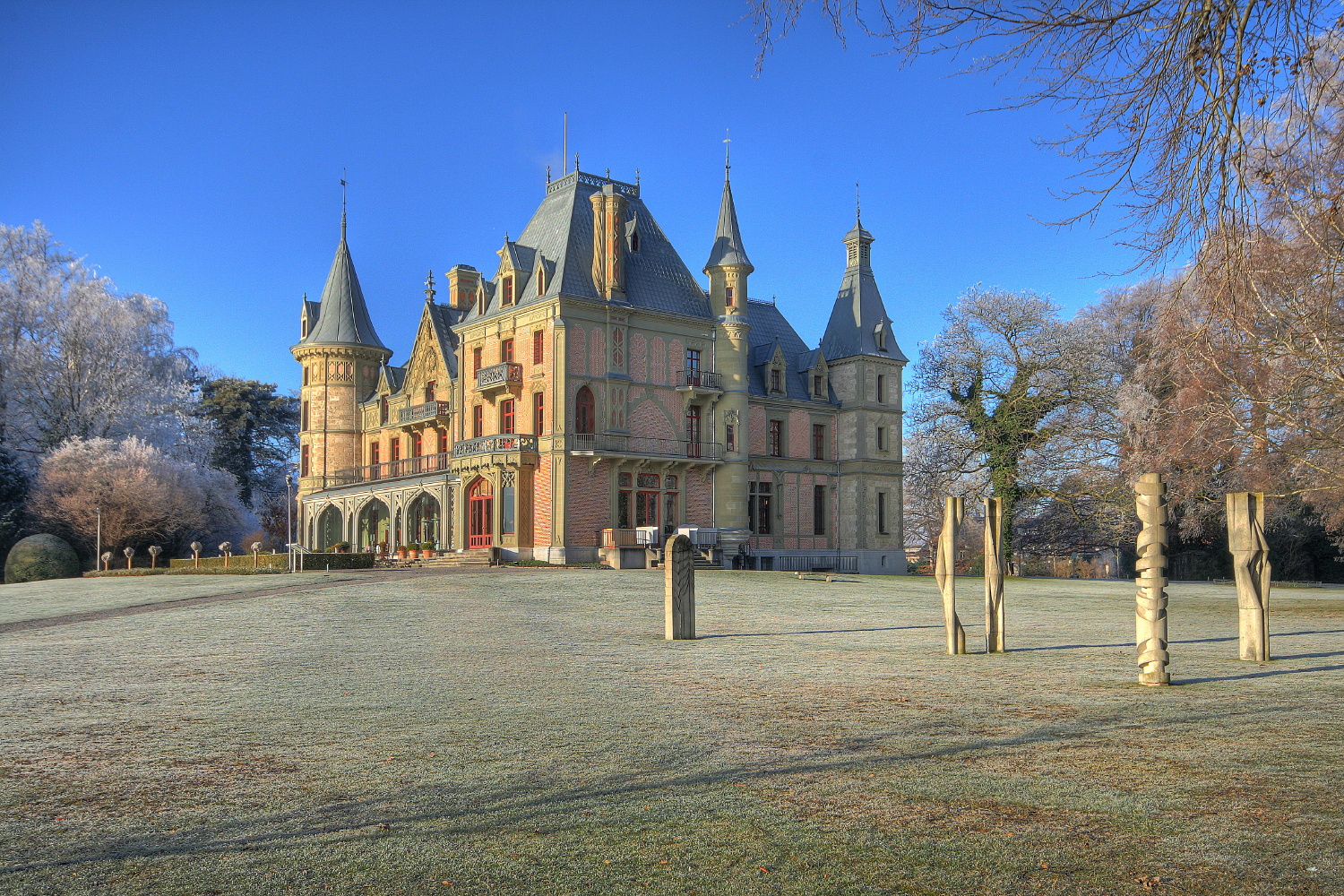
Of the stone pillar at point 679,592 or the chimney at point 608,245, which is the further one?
the chimney at point 608,245

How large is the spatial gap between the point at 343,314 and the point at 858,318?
28722 mm

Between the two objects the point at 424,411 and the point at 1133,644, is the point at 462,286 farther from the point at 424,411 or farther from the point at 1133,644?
the point at 1133,644

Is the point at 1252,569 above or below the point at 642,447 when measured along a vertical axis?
below

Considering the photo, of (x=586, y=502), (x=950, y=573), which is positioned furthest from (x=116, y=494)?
(x=950, y=573)

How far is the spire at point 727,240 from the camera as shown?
143 feet

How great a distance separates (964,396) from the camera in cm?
4472

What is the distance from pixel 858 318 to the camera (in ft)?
162

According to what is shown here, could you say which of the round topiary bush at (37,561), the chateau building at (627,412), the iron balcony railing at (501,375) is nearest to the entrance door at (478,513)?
the chateau building at (627,412)

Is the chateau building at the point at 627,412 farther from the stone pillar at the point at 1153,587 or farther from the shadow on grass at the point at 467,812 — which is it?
the shadow on grass at the point at 467,812

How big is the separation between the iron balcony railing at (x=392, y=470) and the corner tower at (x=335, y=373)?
867 mm

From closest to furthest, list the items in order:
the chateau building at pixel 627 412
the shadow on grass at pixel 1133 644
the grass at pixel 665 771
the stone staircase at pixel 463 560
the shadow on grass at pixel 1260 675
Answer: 1. the grass at pixel 665 771
2. the shadow on grass at pixel 1260 675
3. the shadow on grass at pixel 1133 644
4. the stone staircase at pixel 463 560
5. the chateau building at pixel 627 412

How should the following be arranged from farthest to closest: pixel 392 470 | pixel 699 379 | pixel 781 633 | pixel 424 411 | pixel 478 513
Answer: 1. pixel 392 470
2. pixel 424 411
3. pixel 699 379
4. pixel 478 513
5. pixel 781 633

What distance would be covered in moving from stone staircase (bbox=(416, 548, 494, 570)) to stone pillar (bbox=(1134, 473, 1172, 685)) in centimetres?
3006

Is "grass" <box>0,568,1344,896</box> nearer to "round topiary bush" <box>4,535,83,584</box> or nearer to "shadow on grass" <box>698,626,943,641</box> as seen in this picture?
"shadow on grass" <box>698,626,943,641</box>
